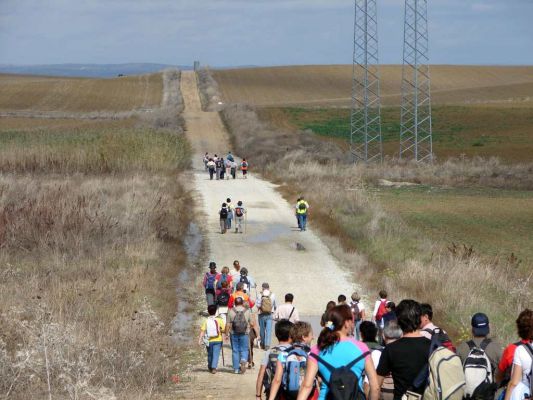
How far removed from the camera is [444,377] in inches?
328

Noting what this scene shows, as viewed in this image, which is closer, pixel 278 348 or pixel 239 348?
pixel 278 348

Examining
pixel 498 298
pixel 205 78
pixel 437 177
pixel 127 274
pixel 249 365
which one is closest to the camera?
pixel 249 365

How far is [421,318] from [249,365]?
6.82 m

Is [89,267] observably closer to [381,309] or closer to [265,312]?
[265,312]

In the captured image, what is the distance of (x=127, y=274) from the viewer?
21219 mm

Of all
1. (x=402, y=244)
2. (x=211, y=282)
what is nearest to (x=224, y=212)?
(x=402, y=244)

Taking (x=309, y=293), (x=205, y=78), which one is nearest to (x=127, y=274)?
(x=309, y=293)

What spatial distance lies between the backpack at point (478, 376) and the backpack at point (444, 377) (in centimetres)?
37

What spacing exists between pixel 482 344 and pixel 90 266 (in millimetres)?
13935

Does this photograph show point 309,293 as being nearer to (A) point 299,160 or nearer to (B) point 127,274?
(B) point 127,274

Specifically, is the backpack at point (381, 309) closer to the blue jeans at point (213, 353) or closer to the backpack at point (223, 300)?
the blue jeans at point (213, 353)

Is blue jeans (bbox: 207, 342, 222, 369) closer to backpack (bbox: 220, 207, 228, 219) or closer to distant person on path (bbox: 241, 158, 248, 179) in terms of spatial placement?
backpack (bbox: 220, 207, 228, 219)

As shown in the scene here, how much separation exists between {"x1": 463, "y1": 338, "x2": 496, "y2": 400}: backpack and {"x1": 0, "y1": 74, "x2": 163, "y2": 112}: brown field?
3734 inches

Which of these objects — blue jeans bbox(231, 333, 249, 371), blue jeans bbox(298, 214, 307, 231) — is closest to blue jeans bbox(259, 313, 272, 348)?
blue jeans bbox(231, 333, 249, 371)
